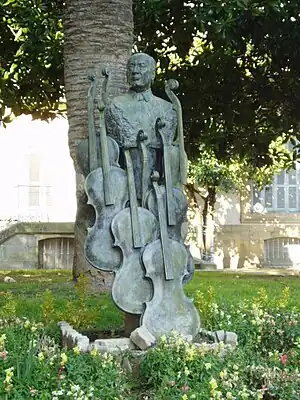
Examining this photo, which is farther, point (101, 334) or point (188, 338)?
point (101, 334)

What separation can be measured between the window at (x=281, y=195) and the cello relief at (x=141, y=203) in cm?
1897

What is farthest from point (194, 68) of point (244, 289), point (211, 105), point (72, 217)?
point (72, 217)

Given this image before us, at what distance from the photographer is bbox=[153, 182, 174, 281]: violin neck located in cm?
639

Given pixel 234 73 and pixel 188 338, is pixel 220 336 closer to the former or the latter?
pixel 188 338

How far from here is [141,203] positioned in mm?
6578

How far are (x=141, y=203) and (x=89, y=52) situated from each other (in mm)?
4108

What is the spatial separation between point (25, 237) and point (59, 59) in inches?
300

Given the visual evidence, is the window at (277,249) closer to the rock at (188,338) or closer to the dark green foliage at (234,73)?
the dark green foliage at (234,73)

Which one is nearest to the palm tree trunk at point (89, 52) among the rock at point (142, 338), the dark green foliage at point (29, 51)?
the dark green foliage at point (29, 51)

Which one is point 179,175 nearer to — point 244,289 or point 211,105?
point 244,289

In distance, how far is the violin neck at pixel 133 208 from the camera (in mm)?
6340

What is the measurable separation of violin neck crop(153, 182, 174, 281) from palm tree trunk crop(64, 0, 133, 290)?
364 centimetres

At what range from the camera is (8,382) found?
480 centimetres

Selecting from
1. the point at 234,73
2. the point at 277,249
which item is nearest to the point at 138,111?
the point at 234,73
